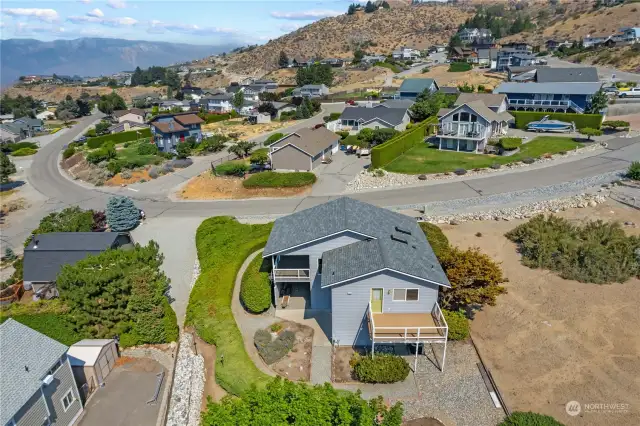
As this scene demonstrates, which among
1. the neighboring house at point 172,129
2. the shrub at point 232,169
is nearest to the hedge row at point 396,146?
the shrub at point 232,169

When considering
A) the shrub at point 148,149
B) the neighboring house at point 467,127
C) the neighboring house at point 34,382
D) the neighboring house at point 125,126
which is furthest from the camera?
the neighboring house at point 125,126

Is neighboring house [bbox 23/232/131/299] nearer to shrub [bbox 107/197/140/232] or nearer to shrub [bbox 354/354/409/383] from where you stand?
shrub [bbox 107/197/140/232]

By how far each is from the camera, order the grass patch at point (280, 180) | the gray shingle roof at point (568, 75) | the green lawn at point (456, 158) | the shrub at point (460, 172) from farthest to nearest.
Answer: the gray shingle roof at point (568, 75), the green lawn at point (456, 158), the shrub at point (460, 172), the grass patch at point (280, 180)

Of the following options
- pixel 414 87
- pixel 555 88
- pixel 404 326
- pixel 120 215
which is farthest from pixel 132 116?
pixel 404 326

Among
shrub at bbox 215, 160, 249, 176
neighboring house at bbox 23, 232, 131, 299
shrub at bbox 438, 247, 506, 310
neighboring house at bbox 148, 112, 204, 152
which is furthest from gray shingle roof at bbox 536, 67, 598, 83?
neighboring house at bbox 23, 232, 131, 299

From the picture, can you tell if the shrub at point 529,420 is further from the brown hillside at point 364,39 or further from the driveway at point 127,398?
the brown hillside at point 364,39

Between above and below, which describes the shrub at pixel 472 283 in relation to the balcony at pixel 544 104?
below

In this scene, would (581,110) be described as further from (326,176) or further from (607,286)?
(607,286)
